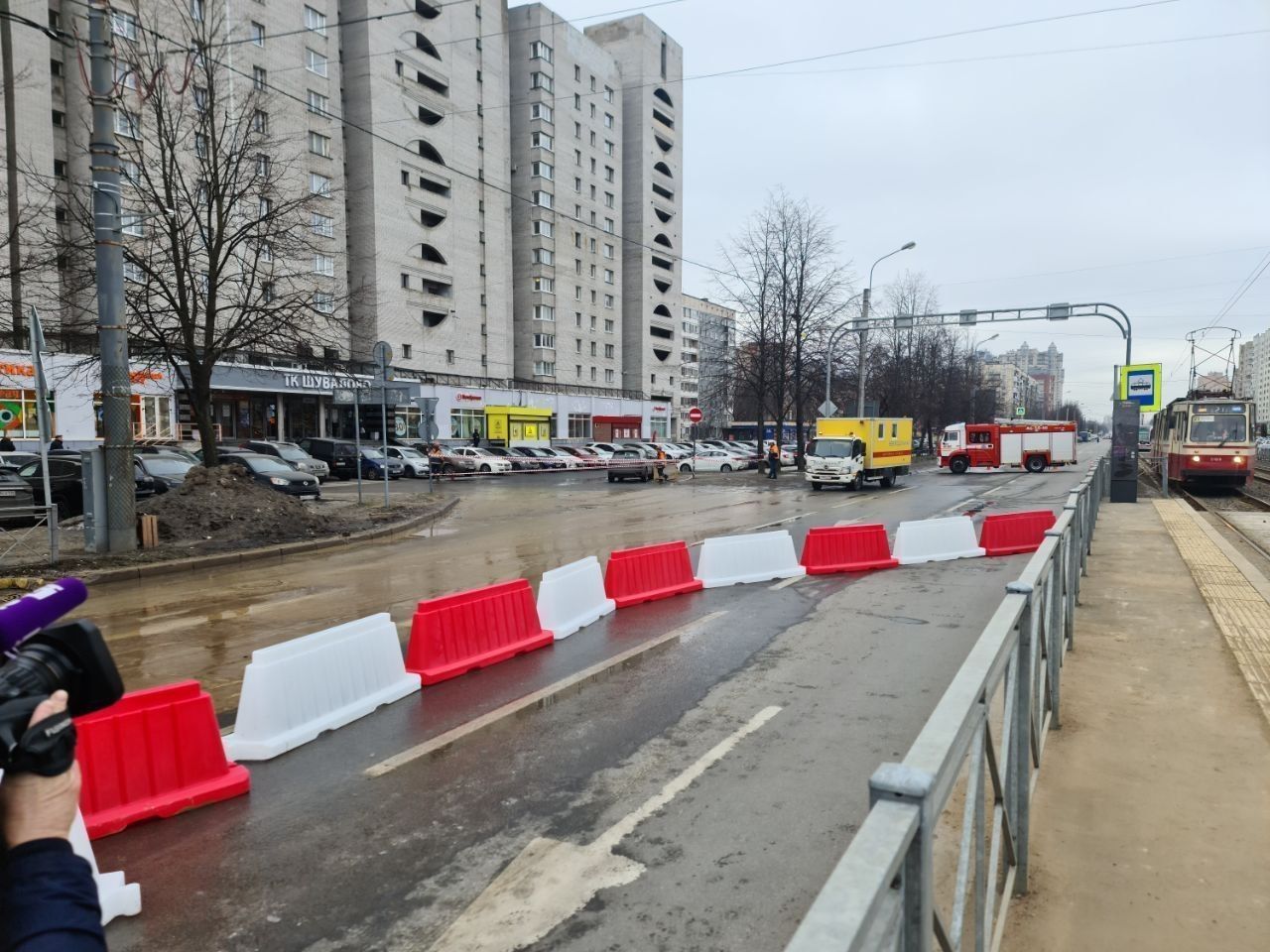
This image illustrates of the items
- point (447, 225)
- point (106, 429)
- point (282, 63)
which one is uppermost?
point (282, 63)

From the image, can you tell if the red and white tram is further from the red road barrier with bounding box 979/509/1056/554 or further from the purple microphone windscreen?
the purple microphone windscreen

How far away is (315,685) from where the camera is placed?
18.3 feet

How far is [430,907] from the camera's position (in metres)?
3.47

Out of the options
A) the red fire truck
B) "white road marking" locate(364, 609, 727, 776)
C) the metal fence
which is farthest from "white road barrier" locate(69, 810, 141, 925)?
the red fire truck

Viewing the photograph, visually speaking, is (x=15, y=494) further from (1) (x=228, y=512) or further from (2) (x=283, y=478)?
(2) (x=283, y=478)

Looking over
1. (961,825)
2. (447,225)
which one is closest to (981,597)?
(961,825)

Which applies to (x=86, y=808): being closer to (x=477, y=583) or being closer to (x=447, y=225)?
(x=477, y=583)

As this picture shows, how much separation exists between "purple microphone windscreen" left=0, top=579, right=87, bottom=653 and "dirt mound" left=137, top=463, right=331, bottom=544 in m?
13.4

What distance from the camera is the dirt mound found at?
1427 cm

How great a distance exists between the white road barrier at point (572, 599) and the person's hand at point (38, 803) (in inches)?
257

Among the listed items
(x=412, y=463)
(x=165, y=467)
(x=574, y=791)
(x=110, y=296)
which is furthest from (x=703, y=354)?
(x=574, y=791)

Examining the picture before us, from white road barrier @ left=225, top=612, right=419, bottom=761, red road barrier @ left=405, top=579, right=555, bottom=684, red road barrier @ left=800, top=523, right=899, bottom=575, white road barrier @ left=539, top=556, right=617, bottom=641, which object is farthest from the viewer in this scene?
red road barrier @ left=800, top=523, right=899, bottom=575

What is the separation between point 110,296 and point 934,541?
12.9m

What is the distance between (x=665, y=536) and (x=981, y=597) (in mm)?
6998
